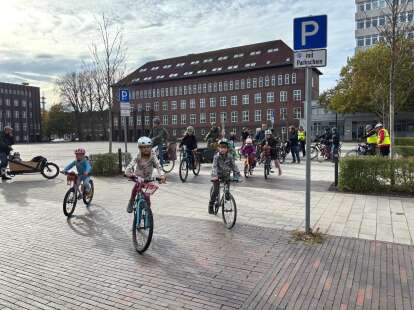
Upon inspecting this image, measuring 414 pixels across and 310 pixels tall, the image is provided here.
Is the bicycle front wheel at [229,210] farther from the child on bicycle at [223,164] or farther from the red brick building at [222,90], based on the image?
the red brick building at [222,90]

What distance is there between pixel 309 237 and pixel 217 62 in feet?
245

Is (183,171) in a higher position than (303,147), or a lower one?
lower

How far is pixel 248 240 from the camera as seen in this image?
538 cm

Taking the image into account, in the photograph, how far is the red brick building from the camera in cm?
6769

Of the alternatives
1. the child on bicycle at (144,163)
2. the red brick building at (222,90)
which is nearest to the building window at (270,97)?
the red brick building at (222,90)

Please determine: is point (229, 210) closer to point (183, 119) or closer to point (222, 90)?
point (222, 90)

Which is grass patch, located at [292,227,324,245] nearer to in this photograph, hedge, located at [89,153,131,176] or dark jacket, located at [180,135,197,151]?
dark jacket, located at [180,135,197,151]

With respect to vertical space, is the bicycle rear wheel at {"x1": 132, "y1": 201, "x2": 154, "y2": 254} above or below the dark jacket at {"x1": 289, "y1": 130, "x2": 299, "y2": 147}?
below

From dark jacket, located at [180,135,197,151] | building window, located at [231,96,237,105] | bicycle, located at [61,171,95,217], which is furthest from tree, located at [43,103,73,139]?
bicycle, located at [61,171,95,217]

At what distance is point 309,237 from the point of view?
5387 millimetres

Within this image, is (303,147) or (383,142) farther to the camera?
(303,147)

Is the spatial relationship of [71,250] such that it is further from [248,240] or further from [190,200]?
[190,200]

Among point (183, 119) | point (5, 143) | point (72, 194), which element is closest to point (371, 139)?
point (72, 194)

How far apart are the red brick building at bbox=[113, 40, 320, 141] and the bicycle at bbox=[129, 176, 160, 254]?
5677 centimetres
